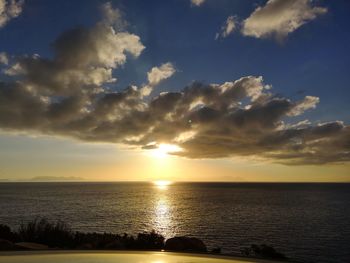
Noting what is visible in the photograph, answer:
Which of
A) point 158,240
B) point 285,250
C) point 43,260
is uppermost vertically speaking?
point 43,260

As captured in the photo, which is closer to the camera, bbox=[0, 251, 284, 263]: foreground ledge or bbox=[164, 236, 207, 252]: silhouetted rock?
bbox=[0, 251, 284, 263]: foreground ledge

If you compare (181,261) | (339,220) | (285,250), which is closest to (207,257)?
(181,261)

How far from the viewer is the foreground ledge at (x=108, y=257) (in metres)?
8.98

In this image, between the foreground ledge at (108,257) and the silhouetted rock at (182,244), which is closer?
the foreground ledge at (108,257)

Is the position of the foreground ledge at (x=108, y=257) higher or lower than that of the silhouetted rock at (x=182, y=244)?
higher

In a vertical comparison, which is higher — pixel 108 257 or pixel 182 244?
pixel 108 257

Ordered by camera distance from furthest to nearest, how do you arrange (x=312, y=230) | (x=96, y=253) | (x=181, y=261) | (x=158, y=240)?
(x=312, y=230)
(x=158, y=240)
(x=96, y=253)
(x=181, y=261)

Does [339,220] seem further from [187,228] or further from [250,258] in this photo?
[250,258]

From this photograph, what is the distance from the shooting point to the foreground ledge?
8.98 metres

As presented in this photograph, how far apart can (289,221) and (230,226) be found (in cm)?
1605

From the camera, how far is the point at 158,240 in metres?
31.8

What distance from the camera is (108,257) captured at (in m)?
Result: 9.52

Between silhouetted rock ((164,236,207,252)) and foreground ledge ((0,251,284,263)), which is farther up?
foreground ledge ((0,251,284,263))

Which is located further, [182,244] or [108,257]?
[182,244]
